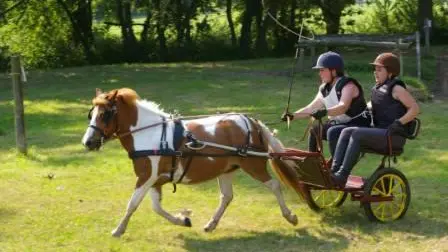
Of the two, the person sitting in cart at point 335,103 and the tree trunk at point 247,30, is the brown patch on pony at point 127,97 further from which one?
the tree trunk at point 247,30

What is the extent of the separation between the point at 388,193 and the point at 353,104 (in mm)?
955

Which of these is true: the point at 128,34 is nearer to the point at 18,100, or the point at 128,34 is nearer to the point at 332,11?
the point at 332,11

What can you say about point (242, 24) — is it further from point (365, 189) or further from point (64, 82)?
point (365, 189)

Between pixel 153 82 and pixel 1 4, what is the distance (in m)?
8.02

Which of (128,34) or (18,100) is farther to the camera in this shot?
(128,34)

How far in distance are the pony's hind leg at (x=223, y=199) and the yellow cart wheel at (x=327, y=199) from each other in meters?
0.94

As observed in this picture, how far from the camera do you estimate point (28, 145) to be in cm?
1285

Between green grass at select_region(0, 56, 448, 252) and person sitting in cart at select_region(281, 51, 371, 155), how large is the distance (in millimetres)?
896

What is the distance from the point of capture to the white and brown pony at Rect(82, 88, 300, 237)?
22.9ft

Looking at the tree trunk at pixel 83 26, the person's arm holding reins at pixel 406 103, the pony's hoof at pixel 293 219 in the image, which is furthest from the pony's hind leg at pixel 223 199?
the tree trunk at pixel 83 26

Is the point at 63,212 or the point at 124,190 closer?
the point at 63,212

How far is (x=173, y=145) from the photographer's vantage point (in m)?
7.11

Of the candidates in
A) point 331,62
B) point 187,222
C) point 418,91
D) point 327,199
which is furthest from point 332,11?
point 187,222

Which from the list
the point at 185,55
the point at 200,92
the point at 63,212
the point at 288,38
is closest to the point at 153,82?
the point at 200,92
